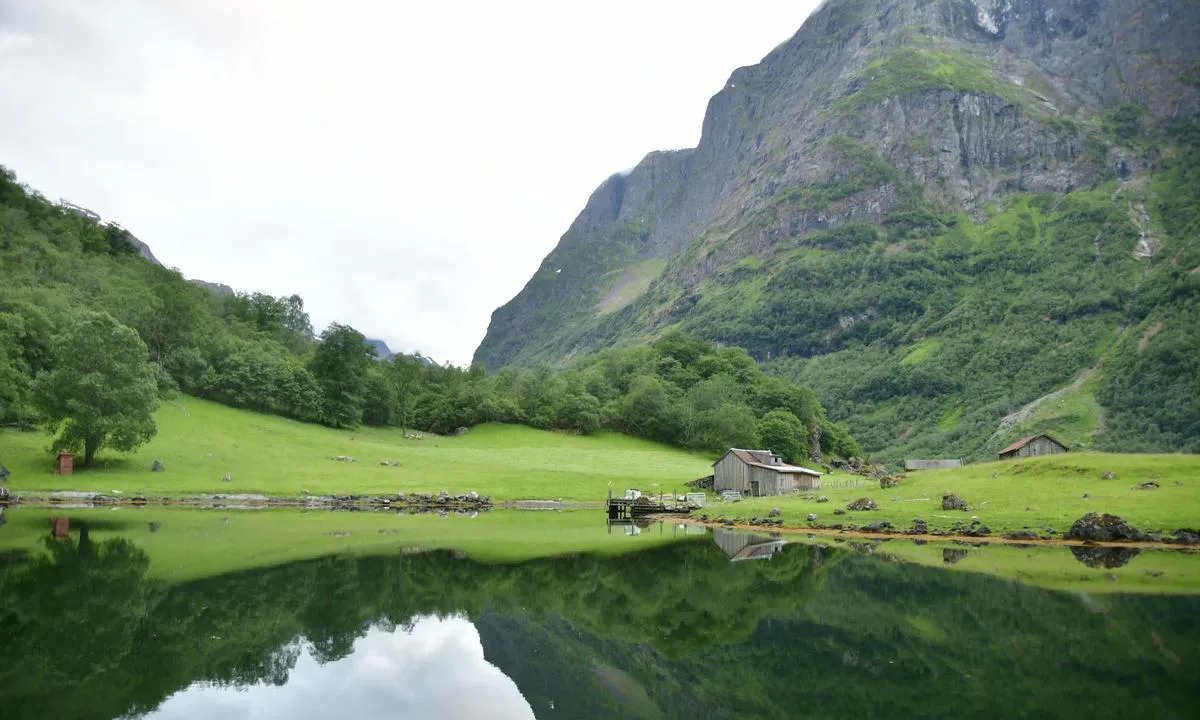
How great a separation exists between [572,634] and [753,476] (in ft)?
198

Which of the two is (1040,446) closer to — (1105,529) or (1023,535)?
(1023,535)

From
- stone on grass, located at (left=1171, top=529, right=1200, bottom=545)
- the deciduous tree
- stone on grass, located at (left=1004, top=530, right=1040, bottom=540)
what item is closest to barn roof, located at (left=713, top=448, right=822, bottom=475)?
stone on grass, located at (left=1004, top=530, right=1040, bottom=540)

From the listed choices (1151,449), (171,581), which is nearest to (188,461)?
(171,581)

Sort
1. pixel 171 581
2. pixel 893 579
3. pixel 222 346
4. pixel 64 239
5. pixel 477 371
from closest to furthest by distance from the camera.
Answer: pixel 171 581 < pixel 893 579 < pixel 222 346 < pixel 64 239 < pixel 477 371

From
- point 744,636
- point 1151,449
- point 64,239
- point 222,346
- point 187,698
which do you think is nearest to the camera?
point 187,698

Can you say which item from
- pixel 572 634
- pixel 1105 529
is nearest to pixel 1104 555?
pixel 1105 529

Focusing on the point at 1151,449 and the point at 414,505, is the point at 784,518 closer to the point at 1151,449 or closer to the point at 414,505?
the point at 414,505

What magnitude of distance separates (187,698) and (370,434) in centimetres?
8688

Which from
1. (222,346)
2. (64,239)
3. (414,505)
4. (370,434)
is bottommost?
(414,505)

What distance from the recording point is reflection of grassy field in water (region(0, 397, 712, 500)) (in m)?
56.2

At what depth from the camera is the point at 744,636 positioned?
19875 mm

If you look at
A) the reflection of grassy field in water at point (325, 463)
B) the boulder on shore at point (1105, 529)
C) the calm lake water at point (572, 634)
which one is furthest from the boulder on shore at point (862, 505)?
the reflection of grassy field in water at point (325, 463)

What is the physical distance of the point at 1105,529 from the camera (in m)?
39.9

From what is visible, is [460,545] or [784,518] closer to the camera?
[460,545]
